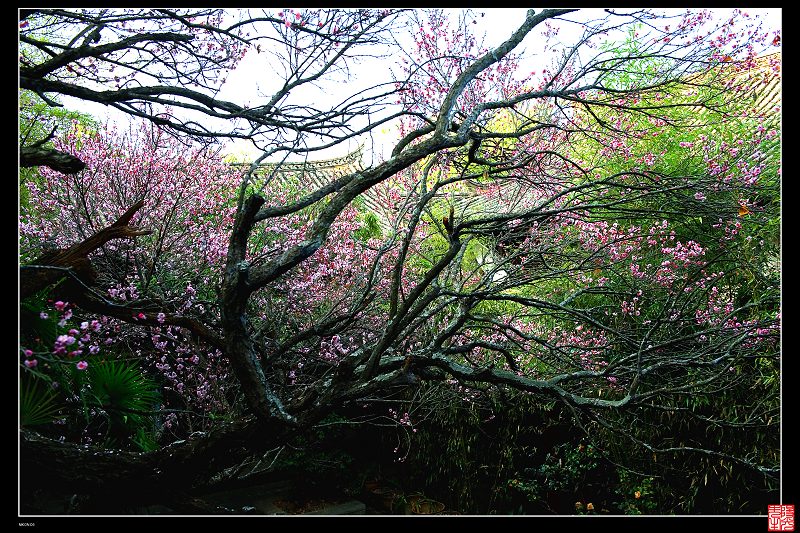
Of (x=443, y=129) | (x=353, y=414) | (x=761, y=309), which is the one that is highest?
(x=443, y=129)

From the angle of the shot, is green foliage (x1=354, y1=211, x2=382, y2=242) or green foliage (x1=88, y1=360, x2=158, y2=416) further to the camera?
green foliage (x1=354, y1=211, x2=382, y2=242)

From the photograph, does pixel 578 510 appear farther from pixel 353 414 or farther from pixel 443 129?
pixel 443 129

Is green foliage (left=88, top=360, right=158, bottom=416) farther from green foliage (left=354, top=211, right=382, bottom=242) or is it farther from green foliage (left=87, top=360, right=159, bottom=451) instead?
green foliage (left=354, top=211, right=382, bottom=242)

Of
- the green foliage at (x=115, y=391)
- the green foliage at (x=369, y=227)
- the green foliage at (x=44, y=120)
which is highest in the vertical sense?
the green foliage at (x=44, y=120)

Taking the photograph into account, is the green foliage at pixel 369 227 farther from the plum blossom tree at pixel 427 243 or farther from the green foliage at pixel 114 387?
the green foliage at pixel 114 387

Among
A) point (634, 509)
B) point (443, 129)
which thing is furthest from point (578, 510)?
point (443, 129)

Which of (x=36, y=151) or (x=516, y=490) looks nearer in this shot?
(x=36, y=151)

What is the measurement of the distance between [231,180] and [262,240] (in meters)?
0.67

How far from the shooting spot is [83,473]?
6.97 feet

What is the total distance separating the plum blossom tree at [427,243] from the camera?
2.21 meters

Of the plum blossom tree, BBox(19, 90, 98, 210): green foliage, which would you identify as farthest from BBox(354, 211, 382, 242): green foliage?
BBox(19, 90, 98, 210): green foliage

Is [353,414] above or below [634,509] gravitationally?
above

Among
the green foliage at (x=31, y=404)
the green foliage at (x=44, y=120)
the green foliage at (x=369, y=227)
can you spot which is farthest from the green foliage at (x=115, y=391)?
the green foliage at (x=369, y=227)

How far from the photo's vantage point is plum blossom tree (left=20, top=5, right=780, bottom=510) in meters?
2.21
